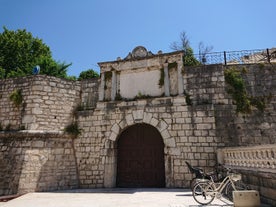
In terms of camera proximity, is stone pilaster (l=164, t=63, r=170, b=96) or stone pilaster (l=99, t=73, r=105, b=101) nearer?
stone pilaster (l=164, t=63, r=170, b=96)

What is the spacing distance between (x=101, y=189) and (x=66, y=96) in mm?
3650

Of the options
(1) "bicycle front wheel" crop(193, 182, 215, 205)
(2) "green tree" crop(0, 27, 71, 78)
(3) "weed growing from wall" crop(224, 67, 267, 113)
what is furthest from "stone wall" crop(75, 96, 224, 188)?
(2) "green tree" crop(0, 27, 71, 78)

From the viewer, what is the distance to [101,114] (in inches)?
298

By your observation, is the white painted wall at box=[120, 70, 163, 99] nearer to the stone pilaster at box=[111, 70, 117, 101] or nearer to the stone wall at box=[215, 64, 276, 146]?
the stone pilaster at box=[111, 70, 117, 101]

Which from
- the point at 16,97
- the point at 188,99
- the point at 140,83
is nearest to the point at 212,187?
the point at 188,99

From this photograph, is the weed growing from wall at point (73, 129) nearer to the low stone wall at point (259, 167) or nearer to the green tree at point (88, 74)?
Result: the low stone wall at point (259, 167)

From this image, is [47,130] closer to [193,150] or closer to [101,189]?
[101,189]

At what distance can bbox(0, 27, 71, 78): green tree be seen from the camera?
46.6 feet

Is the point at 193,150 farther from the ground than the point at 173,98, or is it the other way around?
the point at 173,98

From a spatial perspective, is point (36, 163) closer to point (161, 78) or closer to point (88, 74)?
point (161, 78)

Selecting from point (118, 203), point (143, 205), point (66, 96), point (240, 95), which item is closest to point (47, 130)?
point (66, 96)

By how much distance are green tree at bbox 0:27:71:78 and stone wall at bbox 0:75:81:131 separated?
6491mm

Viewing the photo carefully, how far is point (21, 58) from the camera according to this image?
15.2m

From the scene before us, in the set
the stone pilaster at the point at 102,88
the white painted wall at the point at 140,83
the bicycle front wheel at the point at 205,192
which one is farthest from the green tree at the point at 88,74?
the bicycle front wheel at the point at 205,192
